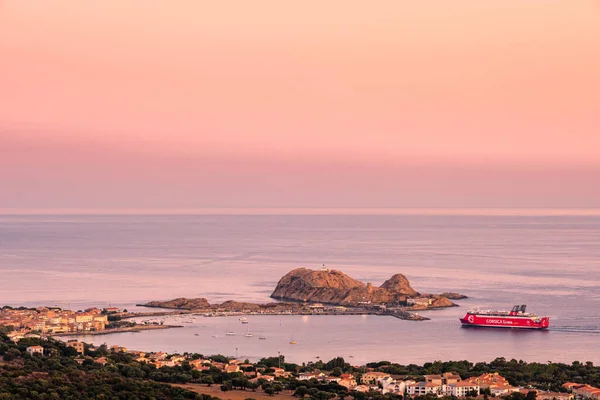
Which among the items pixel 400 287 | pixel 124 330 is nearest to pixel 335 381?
pixel 124 330

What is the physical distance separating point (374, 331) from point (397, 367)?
15929 millimetres

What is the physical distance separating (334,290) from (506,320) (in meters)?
13.4

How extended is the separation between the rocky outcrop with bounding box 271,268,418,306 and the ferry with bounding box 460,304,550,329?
8.49 meters

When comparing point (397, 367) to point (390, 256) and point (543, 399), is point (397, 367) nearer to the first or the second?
point (543, 399)

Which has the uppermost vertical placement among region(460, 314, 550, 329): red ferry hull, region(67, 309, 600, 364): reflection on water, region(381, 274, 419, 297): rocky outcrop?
region(381, 274, 419, 297): rocky outcrop

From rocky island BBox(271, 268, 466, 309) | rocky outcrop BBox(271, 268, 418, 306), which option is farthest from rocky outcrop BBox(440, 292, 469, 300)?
rocky outcrop BBox(271, 268, 418, 306)

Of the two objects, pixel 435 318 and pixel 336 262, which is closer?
pixel 435 318

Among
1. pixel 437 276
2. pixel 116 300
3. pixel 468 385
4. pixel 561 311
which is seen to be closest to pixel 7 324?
pixel 116 300

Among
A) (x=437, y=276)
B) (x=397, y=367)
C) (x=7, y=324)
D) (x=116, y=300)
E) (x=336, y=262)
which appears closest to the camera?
(x=397, y=367)

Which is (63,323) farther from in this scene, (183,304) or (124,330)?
(183,304)

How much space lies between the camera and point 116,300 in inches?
2542

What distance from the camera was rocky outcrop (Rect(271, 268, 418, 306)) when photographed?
65062 mm

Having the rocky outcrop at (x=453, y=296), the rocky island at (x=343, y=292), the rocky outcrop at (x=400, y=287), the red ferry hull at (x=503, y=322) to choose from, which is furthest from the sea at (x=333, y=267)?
the rocky outcrop at (x=400, y=287)

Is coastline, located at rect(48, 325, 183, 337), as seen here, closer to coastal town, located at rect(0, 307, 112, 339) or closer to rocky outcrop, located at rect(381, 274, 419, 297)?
coastal town, located at rect(0, 307, 112, 339)
